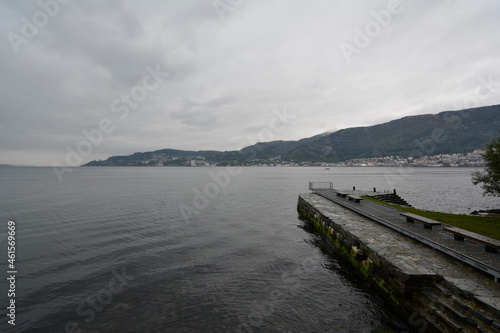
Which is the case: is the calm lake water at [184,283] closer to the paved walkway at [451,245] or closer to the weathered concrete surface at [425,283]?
the weathered concrete surface at [425,283]

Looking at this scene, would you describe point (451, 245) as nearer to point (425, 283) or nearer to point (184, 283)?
point (425, 283)

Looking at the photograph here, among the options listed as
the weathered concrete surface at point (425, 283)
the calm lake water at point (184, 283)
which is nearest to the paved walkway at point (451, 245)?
the weathered concrete surface at point (425, 283)

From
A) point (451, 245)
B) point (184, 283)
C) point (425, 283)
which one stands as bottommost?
point (184, 283)

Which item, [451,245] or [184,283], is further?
[184,283]

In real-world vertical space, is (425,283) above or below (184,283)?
above

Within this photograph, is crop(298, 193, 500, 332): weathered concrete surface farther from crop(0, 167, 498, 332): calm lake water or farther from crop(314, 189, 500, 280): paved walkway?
crop(0, 167, 498, 332): calm lake water

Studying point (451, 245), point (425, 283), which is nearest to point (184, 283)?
point (425, 283)

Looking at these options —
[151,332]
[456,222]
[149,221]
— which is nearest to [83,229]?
[149,221]

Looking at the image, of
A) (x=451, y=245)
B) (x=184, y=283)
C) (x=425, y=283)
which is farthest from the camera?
(x=184, y=283)

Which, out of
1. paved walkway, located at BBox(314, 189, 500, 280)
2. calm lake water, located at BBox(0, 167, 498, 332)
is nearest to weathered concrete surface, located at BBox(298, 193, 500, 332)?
paved walkway, located at BBox(314, 189, 500, 280)

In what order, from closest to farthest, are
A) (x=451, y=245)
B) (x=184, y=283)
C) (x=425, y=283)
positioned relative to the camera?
(x=425, y=283), (x=451, y=245), (x=184, y=283)

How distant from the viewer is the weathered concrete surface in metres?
6.51

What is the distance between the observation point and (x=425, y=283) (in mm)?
8406

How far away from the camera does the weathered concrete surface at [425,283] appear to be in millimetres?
6512
